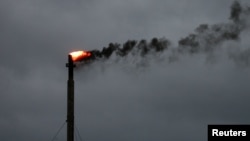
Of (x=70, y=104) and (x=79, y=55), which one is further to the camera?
(x=70, y=104)

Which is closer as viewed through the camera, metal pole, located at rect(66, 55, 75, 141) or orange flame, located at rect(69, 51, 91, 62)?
orange flame, located at rect(69, 51, 91, 62)

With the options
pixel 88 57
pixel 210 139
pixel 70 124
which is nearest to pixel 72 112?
pixel 70 124

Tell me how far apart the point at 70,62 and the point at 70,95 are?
3.25 meters

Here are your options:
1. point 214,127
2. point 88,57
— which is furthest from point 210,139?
point 88,57

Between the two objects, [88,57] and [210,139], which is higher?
[88,57]

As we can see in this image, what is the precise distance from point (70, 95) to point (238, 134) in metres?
19.7

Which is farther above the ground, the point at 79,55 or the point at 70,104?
the point at 79,55

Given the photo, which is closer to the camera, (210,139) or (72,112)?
(210,139)

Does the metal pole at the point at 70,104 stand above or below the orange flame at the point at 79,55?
below

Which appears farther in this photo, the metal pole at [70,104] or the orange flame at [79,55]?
the metal pole at [70,104]

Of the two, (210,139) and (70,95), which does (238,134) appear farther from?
(70,95)

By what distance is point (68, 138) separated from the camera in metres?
63.0

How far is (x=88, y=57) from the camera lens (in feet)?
204

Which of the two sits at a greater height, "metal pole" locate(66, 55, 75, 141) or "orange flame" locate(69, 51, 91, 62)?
"orange flame" locate(69, 51, 91, 62)
